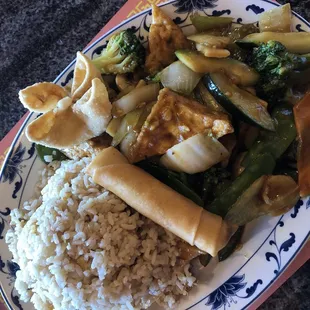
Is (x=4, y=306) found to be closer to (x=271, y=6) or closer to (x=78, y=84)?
(x=78, y=84)

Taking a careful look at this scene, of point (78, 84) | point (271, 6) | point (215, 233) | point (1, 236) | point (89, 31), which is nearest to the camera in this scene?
point (215, 233)

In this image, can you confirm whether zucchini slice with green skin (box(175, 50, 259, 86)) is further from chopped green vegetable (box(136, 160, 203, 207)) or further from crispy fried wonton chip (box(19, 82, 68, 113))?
crispy fried wonton chip (box(19, 82, 68, 113))

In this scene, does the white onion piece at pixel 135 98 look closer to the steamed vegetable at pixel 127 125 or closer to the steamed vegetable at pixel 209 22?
the steamed vegetable at pixel 127 125

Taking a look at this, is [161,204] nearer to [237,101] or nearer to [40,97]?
[237,101]

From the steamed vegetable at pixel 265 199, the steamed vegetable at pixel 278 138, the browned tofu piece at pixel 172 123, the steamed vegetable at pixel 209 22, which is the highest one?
the steamed vegetable at pixel 209 22

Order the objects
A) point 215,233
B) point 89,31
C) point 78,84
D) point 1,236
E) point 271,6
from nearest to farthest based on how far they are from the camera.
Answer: point 215,233
point 271,6
point 78,84
point 1,236
point 89,31

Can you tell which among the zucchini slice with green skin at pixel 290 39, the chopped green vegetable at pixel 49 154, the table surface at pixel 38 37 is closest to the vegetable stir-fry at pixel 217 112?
the zucchini slice with green skin at pixel 290 39

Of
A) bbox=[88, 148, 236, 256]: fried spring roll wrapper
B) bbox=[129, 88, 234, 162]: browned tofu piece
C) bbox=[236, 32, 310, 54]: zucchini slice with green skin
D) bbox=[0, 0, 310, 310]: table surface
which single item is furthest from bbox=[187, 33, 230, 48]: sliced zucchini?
bbox=[0, 0, 310, 310]: table surface

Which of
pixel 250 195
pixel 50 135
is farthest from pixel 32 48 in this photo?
pixel 250 195
